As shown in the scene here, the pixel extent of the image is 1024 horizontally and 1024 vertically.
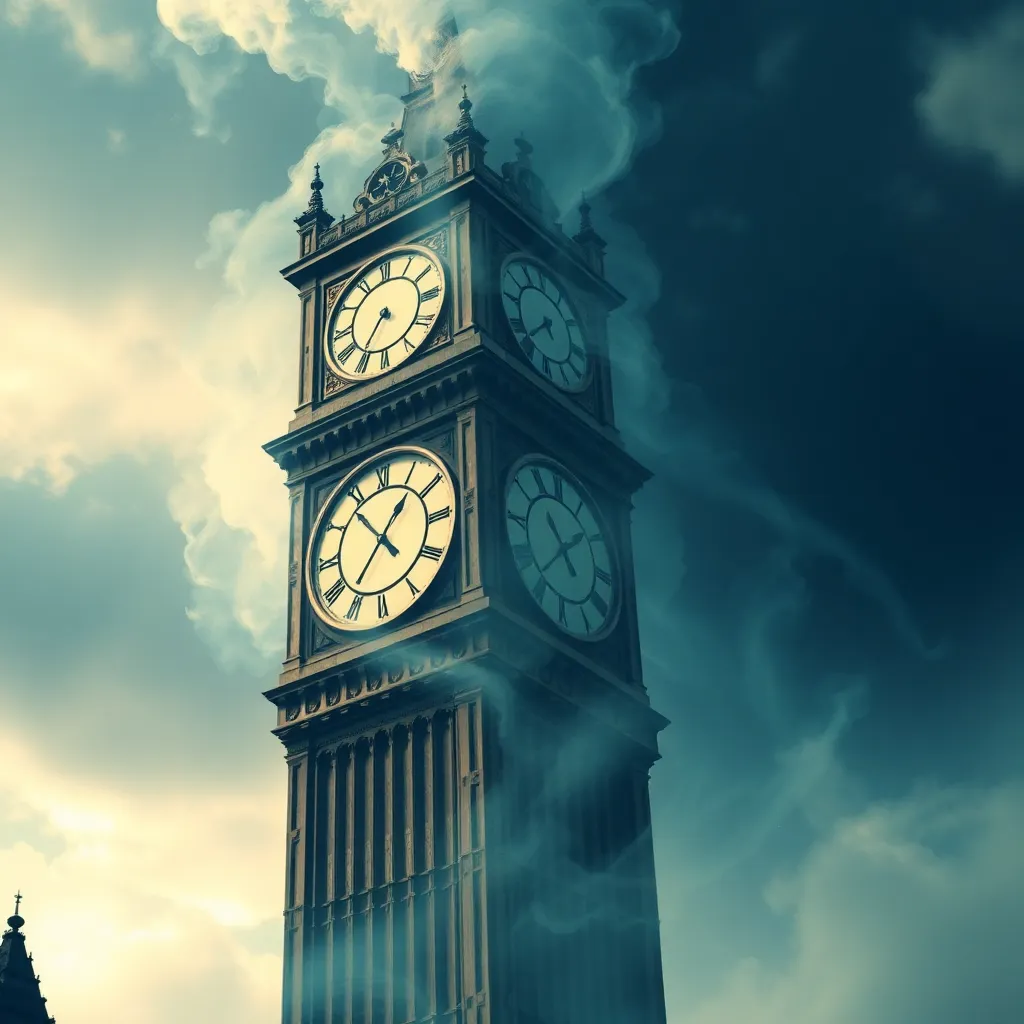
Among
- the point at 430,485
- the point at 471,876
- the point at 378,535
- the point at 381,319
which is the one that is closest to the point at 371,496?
the point at 378,535

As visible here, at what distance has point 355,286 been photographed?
68.7 meters

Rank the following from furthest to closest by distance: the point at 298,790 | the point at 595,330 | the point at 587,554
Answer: the point at 595,330 → the point at 587,554 → the point at 298,790

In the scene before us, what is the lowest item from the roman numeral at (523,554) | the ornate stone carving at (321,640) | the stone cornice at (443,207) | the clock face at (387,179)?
the ornate stone carving at (321,640)

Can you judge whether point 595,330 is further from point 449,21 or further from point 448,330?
point 449,21

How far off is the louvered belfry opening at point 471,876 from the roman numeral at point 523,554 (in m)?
3.99

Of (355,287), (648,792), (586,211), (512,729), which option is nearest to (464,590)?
(512,729)

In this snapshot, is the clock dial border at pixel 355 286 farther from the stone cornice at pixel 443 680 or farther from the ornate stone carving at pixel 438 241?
the stone cornice at pixel 443 680

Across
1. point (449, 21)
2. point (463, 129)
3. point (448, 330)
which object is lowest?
point (448, 330)

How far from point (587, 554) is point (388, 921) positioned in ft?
43.8

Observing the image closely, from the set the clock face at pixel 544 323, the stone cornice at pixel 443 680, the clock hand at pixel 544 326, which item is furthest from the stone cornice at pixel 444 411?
the stone cornice at pixel 443 680

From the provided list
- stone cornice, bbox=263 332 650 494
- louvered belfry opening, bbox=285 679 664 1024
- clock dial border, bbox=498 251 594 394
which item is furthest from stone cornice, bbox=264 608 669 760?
clock dial border, bbox=498 251 594 394

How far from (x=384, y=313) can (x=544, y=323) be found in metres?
4.93

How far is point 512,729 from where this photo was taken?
5909 cm

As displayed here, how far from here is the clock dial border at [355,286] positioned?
Answer: 65.6 meters
